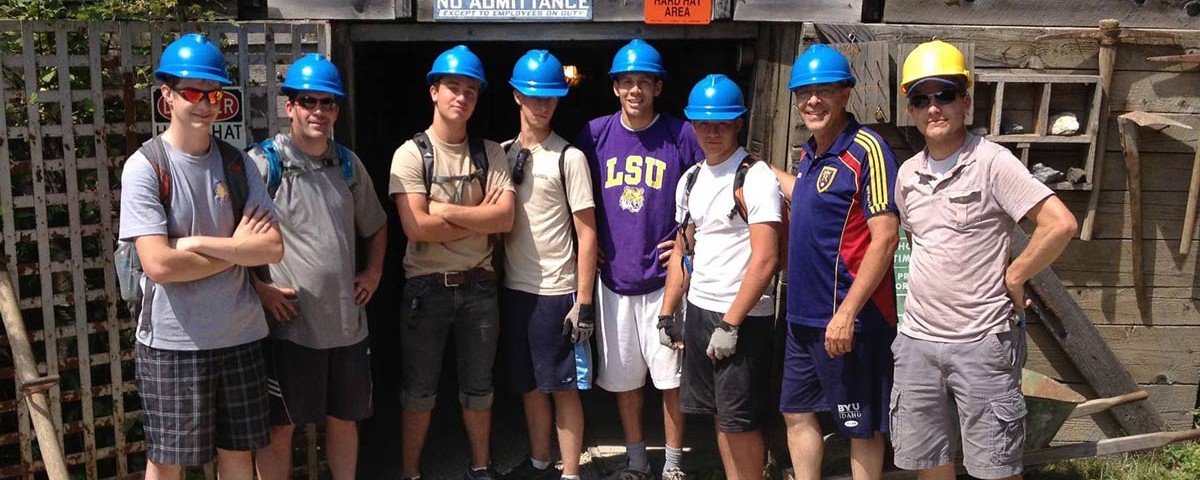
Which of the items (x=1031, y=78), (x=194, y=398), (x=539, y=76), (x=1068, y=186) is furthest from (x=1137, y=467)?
(x=194, y=398)

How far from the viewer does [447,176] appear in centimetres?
459

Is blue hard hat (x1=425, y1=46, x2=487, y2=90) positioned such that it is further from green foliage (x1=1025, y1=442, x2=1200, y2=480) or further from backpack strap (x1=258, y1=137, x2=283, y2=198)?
green foliage (x1=1025, y1=442, x2=1200, y2=480)

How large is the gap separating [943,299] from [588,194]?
167 cm

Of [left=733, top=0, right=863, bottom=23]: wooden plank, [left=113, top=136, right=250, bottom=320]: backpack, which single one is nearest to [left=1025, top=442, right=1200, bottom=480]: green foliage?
[left=733, top=0, right=863, bottom=23]: wooden plank

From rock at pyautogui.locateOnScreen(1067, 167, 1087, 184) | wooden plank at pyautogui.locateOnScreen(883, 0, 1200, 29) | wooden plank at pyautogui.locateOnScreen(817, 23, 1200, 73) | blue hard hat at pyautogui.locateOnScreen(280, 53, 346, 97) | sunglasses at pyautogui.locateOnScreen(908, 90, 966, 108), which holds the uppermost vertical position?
wooden plank at pyautogui.locateOnScreen(883, 0, 1200, 29)

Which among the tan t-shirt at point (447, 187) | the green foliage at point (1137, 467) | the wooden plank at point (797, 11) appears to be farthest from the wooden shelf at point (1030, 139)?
the tan t-shirt at point (447, 187)

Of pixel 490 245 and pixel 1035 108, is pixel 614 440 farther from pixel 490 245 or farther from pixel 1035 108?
pixel 1035 108

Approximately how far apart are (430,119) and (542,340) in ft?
11.7

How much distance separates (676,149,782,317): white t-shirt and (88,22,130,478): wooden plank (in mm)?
2560

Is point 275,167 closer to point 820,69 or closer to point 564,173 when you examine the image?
point 564,173

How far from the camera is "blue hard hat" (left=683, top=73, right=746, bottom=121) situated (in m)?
4.39

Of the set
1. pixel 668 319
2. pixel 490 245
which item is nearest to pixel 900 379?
pixel 668 319

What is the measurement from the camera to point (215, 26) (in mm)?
4566

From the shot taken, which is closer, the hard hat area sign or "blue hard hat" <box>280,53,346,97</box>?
"blue hard hat" <box>280,53,346,97</box>
